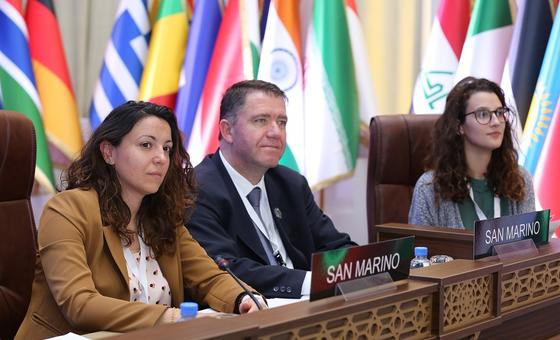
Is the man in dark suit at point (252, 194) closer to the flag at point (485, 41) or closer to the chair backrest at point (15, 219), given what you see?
the chair backrest at point (15, 219)

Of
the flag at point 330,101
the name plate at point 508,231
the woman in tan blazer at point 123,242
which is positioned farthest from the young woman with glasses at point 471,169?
the woman in tan blazer at point 123,242

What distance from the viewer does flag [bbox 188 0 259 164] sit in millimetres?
3445

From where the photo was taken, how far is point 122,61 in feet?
11.0

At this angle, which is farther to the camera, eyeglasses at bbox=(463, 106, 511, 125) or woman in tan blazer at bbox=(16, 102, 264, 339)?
eyeglasses at bbox=(463, 106, 511, 125)

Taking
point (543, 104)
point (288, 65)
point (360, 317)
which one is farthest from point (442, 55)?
point (360, 317)

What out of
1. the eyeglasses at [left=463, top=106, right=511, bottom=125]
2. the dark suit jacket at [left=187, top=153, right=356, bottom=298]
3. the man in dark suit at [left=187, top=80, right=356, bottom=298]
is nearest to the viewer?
the dark suit jacket at [left=187, top=153, right=356, bottom=298]

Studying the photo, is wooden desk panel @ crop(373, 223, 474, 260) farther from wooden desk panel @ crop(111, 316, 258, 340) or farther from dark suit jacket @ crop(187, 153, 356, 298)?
wooden desk panel @ crop(111, 316, 258, 340)

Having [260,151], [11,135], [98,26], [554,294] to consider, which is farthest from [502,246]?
[98,26]

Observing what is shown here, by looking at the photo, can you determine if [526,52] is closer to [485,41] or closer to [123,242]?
[485,41]

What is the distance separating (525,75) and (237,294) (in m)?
2.32

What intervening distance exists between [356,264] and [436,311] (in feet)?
0.69

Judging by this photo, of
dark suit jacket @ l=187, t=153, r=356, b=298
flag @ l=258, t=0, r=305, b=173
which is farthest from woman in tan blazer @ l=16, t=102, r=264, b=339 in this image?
flag @ l=258, t=0, r=305, b=173

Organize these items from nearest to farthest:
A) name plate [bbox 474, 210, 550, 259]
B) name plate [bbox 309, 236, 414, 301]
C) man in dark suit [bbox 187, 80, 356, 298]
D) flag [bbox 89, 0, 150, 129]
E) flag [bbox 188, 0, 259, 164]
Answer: name plate [bbox 309, 236, 414, 301] < name plate [bbox 474, 210, 550, 259] < man in dark suit [bbox 187, 80, 356, 298] < flag [bbox 89, 0, 150, 129] < flag [bbox 188, 0, 259, 164]

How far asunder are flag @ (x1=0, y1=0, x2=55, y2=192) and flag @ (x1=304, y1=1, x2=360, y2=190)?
135cm
